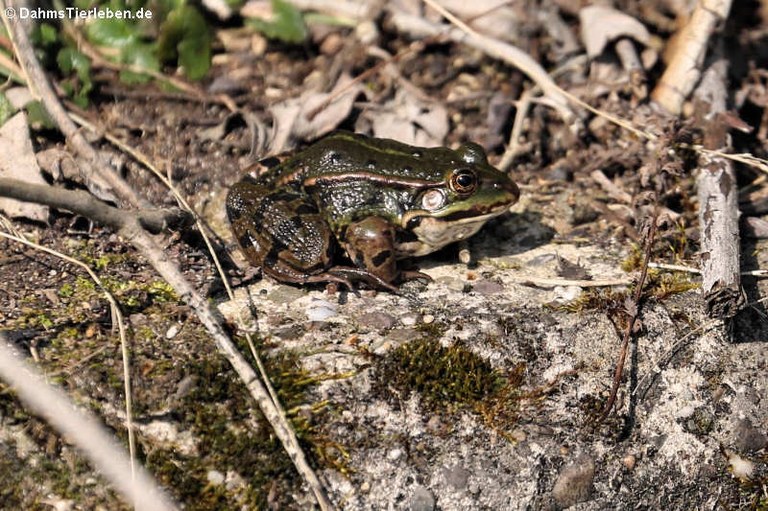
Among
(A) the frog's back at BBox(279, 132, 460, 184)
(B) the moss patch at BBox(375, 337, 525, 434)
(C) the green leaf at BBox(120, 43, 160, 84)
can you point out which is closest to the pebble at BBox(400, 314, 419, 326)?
(B) the moss patch at BBox(375, 337, 525, 434)

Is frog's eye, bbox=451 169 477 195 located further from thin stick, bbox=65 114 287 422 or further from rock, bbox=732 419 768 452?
rock, bbox=732 419 768 452

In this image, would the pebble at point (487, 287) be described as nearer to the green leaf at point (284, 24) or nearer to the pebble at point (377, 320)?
the pebble at point (377, 320)

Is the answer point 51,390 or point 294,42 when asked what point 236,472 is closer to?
point 51,390

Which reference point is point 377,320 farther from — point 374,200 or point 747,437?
point 747,437

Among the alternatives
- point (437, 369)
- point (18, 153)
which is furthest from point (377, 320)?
point (18, 153)

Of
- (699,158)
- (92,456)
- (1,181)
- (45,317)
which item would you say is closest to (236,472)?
(92,456)

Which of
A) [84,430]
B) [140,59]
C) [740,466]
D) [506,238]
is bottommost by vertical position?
[740,466]
